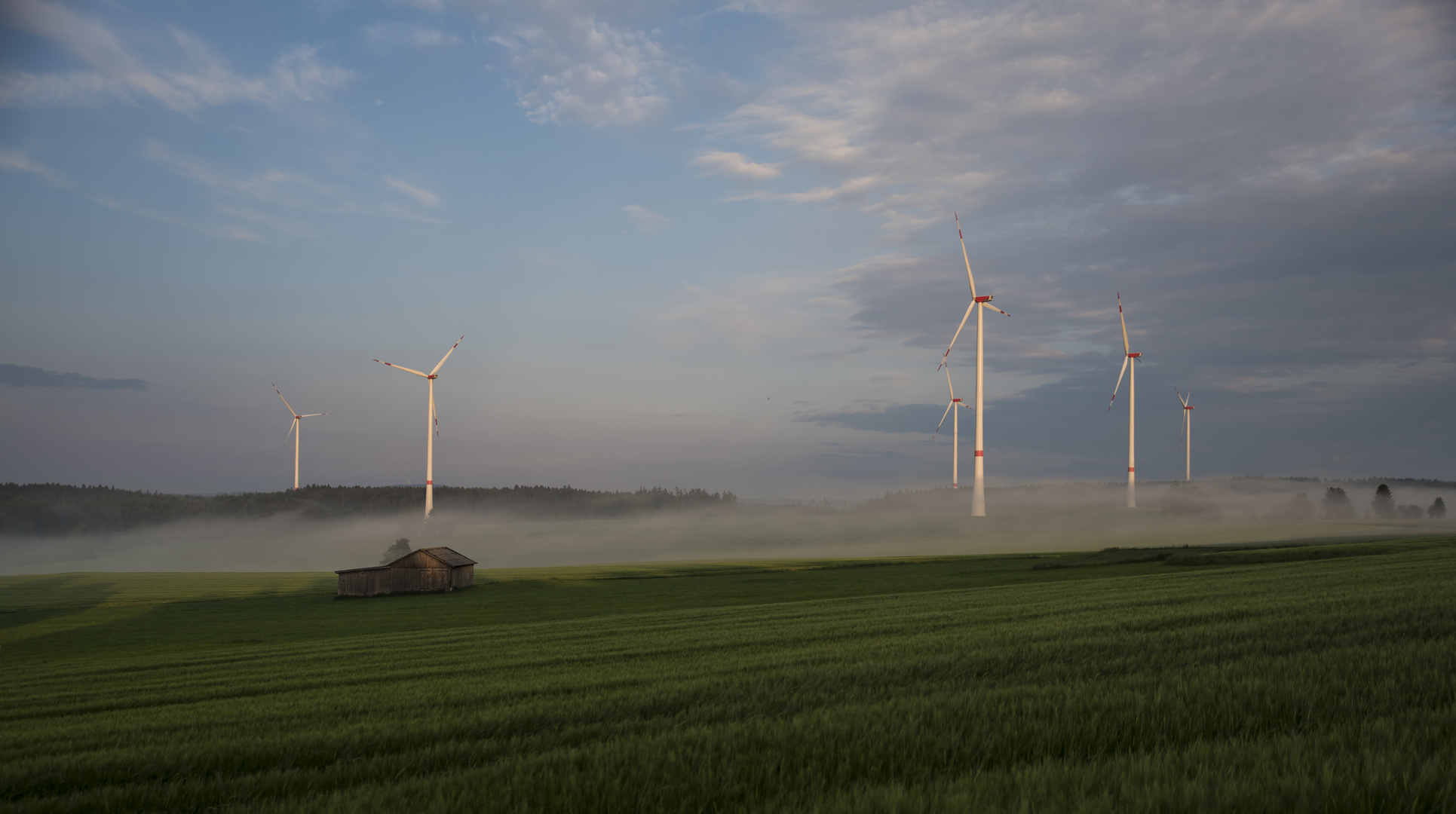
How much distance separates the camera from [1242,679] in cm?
754

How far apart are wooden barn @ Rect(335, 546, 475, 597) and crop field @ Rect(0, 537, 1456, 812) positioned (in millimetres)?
59378

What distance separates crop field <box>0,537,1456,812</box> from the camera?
486cm

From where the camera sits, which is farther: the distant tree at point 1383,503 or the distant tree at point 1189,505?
the distant tree at point 1383,503

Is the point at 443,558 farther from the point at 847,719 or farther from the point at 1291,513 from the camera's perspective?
the point at 1291,513

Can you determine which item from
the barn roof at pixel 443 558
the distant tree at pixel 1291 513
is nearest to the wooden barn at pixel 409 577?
the barn roof at pixel 443 558

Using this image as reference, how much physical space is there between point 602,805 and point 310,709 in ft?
31.0

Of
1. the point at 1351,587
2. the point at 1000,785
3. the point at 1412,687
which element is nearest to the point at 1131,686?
the point at 1412,687

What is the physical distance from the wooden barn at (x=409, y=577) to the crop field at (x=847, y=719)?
59.4 meters

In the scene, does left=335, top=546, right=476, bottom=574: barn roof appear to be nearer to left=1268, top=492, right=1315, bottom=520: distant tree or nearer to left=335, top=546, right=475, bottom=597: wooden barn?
left=335, top=546, right=475, bottom=597: wooden barn

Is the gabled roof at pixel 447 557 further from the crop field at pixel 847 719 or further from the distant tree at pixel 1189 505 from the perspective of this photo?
the distant tree at pixel 1189 505

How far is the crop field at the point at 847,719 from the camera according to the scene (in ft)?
16.0

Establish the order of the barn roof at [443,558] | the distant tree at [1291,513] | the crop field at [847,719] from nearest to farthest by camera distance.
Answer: the crop field at [847,719], the barn roof at [443,558], the distant tree at [1291,513]

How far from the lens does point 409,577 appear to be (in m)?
83.2

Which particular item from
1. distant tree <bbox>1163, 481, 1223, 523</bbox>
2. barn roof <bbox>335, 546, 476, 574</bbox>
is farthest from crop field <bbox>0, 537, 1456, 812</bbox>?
distant tree <bbox>1163, 481, 1223, 523</bbox>
